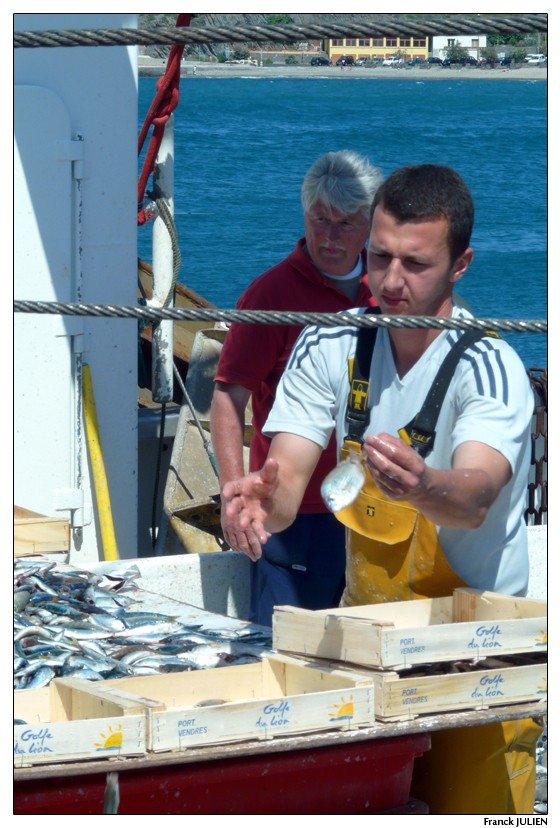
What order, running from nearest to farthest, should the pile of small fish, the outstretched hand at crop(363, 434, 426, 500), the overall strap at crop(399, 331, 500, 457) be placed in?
the outstretched hand at crop(363, 434, 426, 500)
the overall strap at crop(399, 331, 500, 457)
the pile of small fish

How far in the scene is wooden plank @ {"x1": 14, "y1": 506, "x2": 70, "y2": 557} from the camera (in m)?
4.56

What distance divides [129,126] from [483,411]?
134 inches

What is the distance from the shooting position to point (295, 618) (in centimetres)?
301

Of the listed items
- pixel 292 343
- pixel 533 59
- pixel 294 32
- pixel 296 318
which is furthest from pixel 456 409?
pixel 533 59

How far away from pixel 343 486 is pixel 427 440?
14.4 inches

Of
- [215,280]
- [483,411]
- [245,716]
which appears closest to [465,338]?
[483,411]

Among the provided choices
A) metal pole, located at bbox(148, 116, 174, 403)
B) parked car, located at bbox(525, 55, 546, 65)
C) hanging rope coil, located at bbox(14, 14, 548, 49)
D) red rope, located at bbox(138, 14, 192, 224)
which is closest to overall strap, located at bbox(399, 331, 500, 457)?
hanging rope coil, located at bbox(14, 14, 548, 49)

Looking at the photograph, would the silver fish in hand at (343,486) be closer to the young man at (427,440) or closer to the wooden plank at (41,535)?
the young man at (427,440)

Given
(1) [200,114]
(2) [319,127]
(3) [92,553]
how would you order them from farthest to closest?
1. (1) [200,114]
2. (2) [319,127]
3. (3) [92,553]

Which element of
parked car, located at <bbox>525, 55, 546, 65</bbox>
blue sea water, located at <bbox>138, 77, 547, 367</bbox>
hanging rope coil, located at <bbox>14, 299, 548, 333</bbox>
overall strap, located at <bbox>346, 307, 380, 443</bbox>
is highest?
parked car, located at <bbox>525, 55, 546, 65</bbox>

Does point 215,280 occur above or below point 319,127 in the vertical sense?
below

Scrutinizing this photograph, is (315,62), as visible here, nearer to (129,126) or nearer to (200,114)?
(200,114)

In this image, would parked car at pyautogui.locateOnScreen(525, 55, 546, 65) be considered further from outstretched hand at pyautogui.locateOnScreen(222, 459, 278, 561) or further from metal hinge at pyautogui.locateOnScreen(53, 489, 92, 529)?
outstretched hand at pyautogui.locateOnScreen(222, 459, 278, 561)

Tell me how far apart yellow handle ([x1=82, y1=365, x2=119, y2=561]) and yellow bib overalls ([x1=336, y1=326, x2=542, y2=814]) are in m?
2.78
